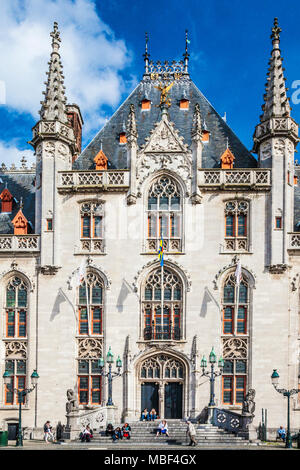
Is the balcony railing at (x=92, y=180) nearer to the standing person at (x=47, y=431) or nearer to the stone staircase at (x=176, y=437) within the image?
the standing person at (x=47, y=431)

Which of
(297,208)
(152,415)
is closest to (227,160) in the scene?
(297,208)

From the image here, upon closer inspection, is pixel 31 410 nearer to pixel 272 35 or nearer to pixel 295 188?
pixel 295 188

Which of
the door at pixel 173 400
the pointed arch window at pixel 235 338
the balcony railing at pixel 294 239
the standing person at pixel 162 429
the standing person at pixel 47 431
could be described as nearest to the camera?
the standing person at pixel 162 429

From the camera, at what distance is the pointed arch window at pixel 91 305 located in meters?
46.7

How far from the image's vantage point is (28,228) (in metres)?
49.1

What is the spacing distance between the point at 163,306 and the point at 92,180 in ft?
31.1

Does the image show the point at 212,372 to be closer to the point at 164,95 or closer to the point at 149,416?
the point at 149,416

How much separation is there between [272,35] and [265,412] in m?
25.1

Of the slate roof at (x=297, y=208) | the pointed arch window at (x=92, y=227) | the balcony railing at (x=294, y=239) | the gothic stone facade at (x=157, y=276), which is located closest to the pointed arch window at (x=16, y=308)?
the gothic stone facade at (x=157, y=276)

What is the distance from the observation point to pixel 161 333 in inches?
1812

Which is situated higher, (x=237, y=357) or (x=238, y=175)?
(x=238, y=175)

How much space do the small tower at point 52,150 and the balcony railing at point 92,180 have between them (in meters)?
0.61

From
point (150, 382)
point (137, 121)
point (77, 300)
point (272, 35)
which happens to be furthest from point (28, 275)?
point (272, 35)

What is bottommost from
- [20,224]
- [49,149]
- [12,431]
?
[12,431]
